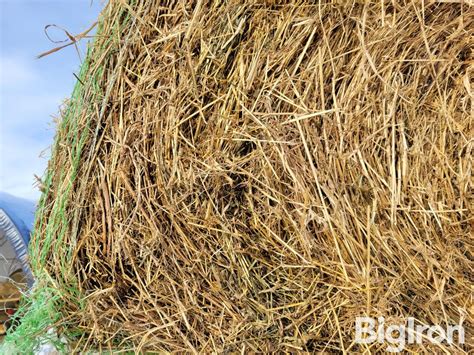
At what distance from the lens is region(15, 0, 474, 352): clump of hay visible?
1.17 metres

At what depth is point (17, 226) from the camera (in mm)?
3359

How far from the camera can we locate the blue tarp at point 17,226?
10.5 ft

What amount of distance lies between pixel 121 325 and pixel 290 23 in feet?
2.69

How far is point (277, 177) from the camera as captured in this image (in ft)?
3.94

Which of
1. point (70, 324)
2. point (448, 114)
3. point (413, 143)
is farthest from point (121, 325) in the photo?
point (448, 114)

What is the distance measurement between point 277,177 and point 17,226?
2.64m

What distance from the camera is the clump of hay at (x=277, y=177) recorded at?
1.17 meters

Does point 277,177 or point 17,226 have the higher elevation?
point 277,177

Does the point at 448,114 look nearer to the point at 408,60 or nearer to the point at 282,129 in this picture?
the point at 408,60

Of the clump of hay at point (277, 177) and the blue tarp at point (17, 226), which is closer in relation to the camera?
the clump of hay at point (277, 177)

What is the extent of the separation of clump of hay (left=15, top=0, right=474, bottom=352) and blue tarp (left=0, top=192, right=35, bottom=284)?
6.69ft

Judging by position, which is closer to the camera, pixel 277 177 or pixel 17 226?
pixel 277 177

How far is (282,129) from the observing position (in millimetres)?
1211

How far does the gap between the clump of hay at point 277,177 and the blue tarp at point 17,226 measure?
6.69 ft
